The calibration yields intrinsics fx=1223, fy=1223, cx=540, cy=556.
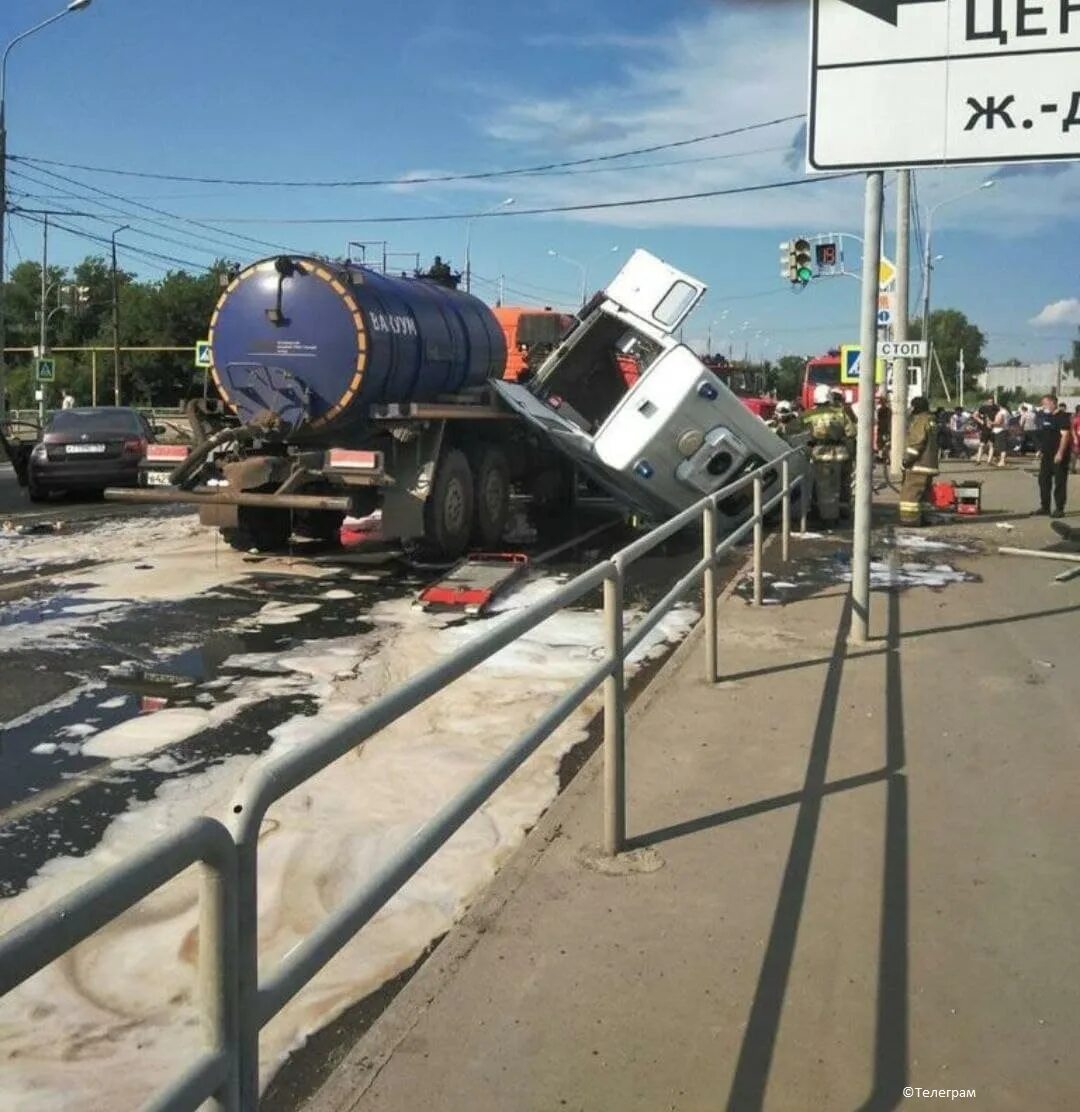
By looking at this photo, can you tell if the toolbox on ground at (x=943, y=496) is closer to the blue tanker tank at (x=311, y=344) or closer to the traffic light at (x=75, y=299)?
the blue tanker tank at (x=311, y=344)

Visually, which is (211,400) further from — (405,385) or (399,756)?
(399,756)

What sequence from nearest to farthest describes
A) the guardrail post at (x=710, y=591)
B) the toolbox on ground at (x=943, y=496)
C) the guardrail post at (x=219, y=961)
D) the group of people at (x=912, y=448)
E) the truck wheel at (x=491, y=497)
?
the guardrail post at (x=219, y=961) < the guardrail post at (x=710, y=591) < the truck wheel at (x=491, y=497) < the group of people at (x=912, y=448) < the toolbox on ground at (x=943, y=496)

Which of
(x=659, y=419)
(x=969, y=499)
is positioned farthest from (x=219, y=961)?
(x=969, y=499)

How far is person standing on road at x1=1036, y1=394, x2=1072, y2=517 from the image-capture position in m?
16.5

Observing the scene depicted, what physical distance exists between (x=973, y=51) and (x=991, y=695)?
3.65 metres

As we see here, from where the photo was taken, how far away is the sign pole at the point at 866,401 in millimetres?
7480

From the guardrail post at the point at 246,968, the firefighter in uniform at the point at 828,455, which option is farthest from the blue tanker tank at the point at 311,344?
the guardrail post at the point at 246,968

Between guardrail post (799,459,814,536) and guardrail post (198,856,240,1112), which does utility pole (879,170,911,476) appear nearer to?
guardrail post (799,459,814,536)

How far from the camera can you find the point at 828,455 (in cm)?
1551

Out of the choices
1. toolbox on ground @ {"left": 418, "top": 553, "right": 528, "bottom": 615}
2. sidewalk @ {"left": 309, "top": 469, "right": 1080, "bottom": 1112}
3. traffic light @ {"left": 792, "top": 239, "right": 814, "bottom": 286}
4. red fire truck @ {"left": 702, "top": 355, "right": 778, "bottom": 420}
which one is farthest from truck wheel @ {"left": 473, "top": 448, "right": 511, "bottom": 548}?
traffic light @ {"left": 792, "top": 239, "right": 814, "bottom": 286}

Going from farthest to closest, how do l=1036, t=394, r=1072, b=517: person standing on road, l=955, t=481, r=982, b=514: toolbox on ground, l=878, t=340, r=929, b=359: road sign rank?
l=955, t=481, r=982, b=514: toolbox on ground, l=1036, t=394, r=1072, b=517: person standing on road, l=878, t=340, r=929, b=359: road sign

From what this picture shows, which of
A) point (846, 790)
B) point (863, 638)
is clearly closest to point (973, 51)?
point (863, 638)

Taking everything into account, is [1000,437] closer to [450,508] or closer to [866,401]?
[450,508]

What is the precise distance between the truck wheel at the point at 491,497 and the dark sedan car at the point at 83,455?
7.46 m
